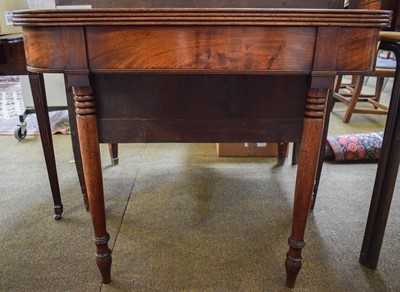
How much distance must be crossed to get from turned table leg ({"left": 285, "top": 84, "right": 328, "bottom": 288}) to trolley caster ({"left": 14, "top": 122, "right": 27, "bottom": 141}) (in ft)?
6.30

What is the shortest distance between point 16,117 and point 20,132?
540 mm

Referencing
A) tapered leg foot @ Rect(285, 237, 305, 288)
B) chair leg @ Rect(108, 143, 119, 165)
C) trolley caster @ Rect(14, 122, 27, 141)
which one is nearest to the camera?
tapered leg foot @ Rect(285, 237, 305, 288)

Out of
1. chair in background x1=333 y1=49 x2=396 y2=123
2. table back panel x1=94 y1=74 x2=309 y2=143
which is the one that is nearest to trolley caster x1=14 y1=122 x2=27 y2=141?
table back panel x1=94 y1=74 x2=309 y2=143

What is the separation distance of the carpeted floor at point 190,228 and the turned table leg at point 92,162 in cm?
12

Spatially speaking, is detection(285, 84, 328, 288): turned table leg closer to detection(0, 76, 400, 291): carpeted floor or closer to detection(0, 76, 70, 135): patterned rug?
detection(0, 76, 400, 291): carpeted floor

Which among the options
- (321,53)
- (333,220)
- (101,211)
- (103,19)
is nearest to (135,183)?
→ (101,211)

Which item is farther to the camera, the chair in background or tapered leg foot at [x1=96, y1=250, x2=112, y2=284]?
the chair in background

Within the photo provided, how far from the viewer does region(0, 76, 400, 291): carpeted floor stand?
1.01 m

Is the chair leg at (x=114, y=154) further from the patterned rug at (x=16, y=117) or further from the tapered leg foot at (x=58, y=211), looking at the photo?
the patterned rug at (x=16, y=117)

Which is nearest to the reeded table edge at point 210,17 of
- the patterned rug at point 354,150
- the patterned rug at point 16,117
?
the patterned rug at point 354,150

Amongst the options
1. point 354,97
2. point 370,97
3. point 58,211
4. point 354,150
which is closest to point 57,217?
point 58,211

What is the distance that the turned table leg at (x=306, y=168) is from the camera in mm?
786

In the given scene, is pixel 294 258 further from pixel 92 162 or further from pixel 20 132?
pixel 20 132

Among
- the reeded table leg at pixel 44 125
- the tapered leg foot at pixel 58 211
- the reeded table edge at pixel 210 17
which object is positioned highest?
the reeded table edge at pixel 210 17
